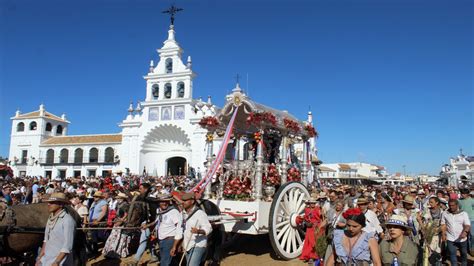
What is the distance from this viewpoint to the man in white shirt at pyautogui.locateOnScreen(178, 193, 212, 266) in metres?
5.13

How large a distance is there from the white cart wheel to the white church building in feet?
73.0

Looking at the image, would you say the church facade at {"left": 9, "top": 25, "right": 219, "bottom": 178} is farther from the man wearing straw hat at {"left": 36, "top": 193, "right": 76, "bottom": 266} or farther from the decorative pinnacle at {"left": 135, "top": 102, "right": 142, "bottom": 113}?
the man wearing straw hat at {"left": 36, "top": 193, "right": 76, "bottom": 266}

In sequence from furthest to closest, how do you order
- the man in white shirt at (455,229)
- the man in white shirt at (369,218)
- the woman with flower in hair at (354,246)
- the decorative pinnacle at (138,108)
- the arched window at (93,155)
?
1. the arched window at (93,155)
2. the decorative pinnacle at (138,108)
3. the man in white shirt at (455,229)
4. the man in white shirt at (369,218)
5. the woman with flower in hair at (354,246)

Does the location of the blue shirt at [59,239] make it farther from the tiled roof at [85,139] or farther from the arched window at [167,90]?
the tiled roof at [85,139]

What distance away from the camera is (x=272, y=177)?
8078mm

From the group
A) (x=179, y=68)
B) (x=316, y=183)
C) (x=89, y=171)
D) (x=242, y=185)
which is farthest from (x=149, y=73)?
(x=242, y=185)

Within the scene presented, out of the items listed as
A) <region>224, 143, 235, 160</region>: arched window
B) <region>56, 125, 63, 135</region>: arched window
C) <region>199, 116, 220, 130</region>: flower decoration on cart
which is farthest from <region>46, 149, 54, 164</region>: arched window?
<region>199, 116, 220, 130</region>: flower decoration on cart

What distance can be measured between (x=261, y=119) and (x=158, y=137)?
1165 inches

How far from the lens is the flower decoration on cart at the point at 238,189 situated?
7.79 meters

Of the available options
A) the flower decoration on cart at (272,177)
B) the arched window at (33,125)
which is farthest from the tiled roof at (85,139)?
the flower decoration on cart at (272,177)

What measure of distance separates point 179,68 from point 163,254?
102 ft

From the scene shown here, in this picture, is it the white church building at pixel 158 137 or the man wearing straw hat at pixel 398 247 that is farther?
the white church building at pixel 158 137

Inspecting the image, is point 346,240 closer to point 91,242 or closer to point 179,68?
point 91,242

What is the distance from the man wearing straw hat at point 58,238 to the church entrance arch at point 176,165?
32256 mm
